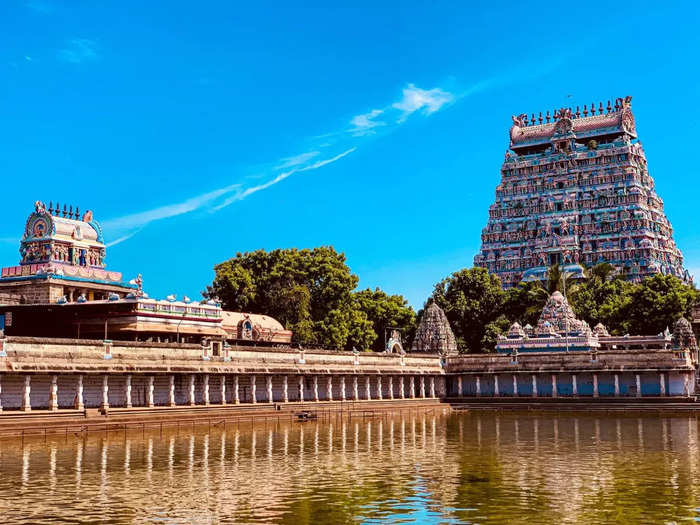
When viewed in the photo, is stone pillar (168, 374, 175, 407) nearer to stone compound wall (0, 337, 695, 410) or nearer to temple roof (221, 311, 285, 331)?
stone compound wall (0, 337, 695, 410)

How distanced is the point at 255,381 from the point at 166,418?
11.2 metres

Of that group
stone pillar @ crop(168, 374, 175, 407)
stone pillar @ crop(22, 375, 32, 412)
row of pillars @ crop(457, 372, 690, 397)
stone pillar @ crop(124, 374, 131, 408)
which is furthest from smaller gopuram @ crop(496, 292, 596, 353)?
stone pillar @ crop(22, 375, 32, 412)

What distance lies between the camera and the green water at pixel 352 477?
Result: 23.6m

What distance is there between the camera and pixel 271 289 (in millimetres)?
90500

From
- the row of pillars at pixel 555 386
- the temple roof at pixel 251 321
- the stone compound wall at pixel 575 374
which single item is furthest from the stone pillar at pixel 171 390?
the row of pillars at pixel 555 386

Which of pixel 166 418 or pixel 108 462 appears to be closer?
pixel 108 462

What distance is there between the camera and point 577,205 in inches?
4919

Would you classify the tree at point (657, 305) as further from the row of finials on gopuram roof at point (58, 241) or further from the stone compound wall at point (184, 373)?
the row of finials on gopuram roof at point (58, 241)

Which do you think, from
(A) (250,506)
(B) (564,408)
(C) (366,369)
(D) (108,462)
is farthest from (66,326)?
(A) (250,506)

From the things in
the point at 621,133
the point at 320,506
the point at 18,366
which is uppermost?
the point at 621,133

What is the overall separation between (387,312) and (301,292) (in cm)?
1663

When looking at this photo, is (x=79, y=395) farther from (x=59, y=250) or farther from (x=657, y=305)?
(x=657, y=305)

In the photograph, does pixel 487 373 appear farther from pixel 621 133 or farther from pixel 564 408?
pixel 621 133

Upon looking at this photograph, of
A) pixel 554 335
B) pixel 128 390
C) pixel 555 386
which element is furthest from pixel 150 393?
pixel 554 335
